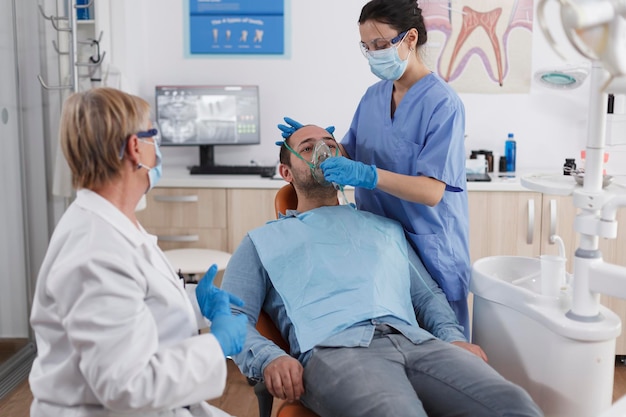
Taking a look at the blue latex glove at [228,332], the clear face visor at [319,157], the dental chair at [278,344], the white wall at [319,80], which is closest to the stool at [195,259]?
the white wall at [319,80]

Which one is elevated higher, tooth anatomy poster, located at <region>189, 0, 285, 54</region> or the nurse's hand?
tooth anatomy poster, located at <region>189, 0, 285, 54</region>

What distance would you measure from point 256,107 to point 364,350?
79.4 inches

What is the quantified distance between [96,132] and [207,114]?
229cm

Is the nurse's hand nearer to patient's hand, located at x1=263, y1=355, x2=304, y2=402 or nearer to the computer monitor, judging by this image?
patient's hand, located at x1=263, y1=355, x2=304, y2=402

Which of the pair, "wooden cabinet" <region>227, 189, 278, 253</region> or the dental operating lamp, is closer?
the dental operating lamp

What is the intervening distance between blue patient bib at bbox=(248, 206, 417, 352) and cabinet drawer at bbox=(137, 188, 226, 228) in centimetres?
125

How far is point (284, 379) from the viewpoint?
1.55 meters

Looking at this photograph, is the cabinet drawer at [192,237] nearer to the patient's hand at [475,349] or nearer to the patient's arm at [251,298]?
the patient's arm at [251,298]

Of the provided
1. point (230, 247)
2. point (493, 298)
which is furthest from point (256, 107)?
point (493, 298)

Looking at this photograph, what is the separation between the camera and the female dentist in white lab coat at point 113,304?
1020 mm

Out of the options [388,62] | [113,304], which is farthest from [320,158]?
[113,304]

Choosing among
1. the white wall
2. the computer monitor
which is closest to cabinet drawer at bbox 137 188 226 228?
the computer monitor

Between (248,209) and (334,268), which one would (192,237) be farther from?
(334,268)

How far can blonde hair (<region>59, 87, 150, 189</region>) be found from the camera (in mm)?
1128
